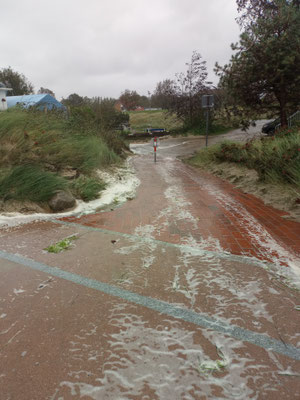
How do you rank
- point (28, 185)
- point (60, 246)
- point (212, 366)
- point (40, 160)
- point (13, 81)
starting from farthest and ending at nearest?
1. point (13, 81)
2. point (40, 160)
3. point (28, 185)
4. point (60, 246)
5. point (212, 366)

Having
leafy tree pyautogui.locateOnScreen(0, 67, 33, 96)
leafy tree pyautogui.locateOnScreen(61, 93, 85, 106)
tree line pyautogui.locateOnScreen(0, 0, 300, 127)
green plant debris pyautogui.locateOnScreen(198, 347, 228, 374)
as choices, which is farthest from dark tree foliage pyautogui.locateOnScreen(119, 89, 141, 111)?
green plant debris pyautogui.locateOnScreen(198, 347, 228, 374)

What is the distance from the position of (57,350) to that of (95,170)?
6.15m

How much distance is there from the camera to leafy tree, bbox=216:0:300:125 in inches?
346

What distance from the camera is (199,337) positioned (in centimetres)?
189

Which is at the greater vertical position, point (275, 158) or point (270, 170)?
point (275, 158)

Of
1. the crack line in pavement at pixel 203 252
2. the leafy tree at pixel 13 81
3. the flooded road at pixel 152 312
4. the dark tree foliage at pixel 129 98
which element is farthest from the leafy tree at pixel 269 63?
the dark tree foliage at pixel 129 98

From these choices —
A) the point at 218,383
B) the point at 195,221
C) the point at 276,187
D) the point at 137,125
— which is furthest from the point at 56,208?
the point at 137,125

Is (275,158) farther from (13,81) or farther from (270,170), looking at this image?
(13,81)

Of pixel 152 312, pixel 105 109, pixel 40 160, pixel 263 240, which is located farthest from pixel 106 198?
pixel 105 109

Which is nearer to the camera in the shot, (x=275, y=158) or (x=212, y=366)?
(x=212, y=366)

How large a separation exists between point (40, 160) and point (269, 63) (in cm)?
801

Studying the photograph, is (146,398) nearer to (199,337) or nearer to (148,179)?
(199,337)

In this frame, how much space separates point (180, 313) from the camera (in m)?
2.15

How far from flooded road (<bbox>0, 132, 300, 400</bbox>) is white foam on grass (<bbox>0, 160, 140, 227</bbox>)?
1.19ft
